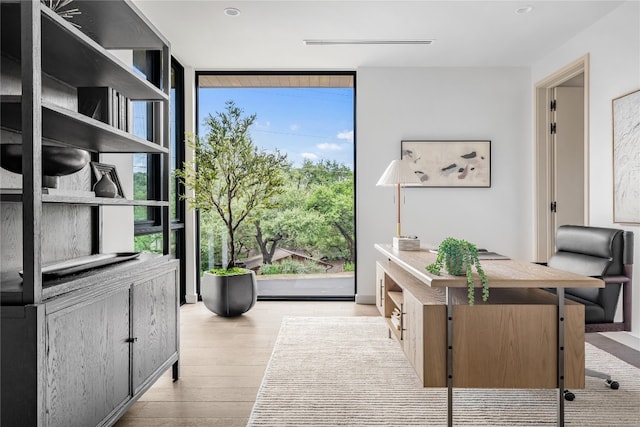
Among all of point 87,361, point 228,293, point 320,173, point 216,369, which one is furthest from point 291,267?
point 87,361

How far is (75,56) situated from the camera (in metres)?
1.92

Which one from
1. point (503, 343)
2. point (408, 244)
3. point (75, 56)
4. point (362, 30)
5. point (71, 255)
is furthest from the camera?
point (362, 30)

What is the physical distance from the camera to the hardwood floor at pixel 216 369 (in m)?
2.04

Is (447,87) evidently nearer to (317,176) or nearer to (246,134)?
(317,176)

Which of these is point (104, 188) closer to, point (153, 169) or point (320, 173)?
point (153, 169)

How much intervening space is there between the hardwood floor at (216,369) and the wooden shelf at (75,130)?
4.50 feet

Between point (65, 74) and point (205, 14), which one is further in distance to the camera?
point (205, 14)

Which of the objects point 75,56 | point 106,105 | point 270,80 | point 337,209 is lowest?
point 337,209

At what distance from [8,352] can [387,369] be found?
1.97 metres

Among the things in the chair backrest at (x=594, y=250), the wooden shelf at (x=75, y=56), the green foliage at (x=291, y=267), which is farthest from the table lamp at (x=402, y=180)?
the green foliage at (x=291, y=267)

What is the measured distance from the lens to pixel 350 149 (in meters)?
4.65

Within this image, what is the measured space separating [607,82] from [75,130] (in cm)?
368

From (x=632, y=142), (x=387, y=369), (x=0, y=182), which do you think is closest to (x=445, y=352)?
(x=387, y=369)

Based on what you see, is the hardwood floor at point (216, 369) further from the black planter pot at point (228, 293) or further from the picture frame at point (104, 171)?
the picture frame at point (104, 171)
